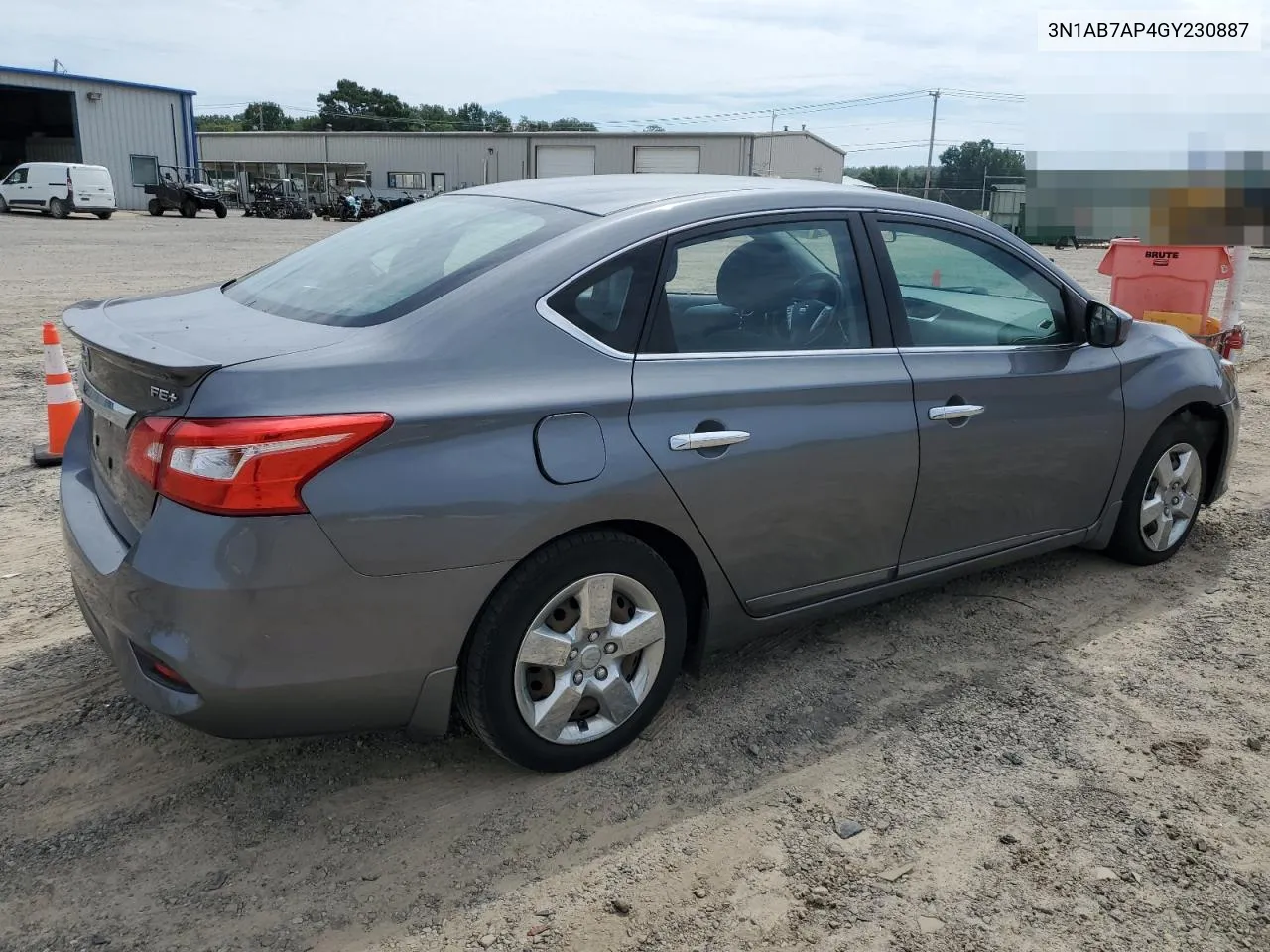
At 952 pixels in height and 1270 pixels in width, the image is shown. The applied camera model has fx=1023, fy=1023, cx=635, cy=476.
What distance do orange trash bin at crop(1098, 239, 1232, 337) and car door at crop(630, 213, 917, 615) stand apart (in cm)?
556

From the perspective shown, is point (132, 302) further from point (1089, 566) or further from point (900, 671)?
point (1089, 566)

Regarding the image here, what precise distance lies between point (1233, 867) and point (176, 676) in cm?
272

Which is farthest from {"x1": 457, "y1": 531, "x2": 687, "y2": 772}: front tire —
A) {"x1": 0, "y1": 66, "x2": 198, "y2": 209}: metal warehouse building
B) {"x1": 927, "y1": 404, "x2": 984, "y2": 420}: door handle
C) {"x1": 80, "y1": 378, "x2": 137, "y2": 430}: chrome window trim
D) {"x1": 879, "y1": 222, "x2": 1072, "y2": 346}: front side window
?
{"x1": 0, "y1": 66, "x2": 198, "y2": 209}: metal warehouse building

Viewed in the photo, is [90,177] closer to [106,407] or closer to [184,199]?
[184,199]

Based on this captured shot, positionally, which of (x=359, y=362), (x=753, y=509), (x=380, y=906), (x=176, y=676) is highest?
(x=359, y=362)

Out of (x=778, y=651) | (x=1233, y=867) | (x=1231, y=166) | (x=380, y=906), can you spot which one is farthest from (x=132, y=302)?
(x=1231, y=166)

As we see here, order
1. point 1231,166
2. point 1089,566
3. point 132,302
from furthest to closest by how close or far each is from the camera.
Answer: point 1231,166, point 1089,566, point 132,302

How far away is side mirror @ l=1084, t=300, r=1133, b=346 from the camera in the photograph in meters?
4.04

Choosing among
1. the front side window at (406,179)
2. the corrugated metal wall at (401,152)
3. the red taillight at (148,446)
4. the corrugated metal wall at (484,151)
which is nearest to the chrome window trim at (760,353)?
the red taillight at (148,446)

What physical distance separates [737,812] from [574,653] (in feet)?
2.08

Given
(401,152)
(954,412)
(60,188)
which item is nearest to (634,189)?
(954,412)

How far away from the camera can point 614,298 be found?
2.93 metres

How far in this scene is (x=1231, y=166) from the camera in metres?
6.14

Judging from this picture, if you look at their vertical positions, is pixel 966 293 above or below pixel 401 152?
below
